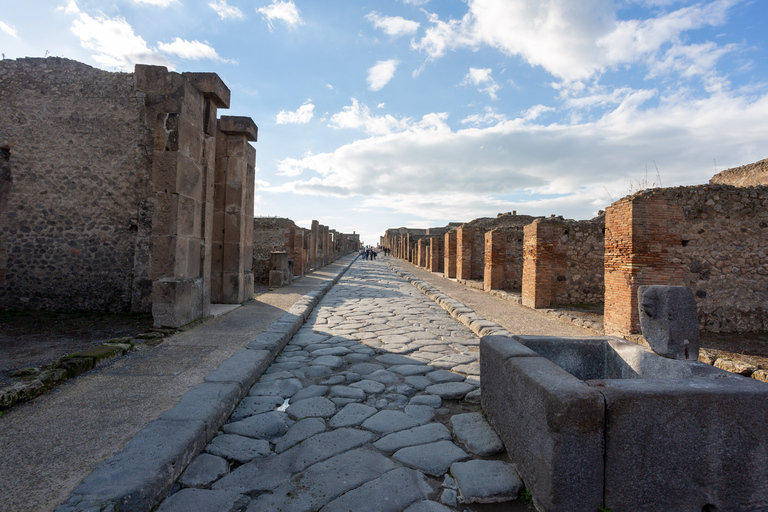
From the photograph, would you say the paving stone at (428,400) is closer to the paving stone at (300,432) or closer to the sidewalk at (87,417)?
the paving stone at (300,432)

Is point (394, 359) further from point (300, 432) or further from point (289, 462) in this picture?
point (289, 462)

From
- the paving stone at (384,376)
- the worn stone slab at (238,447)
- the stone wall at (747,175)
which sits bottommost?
the worn stone slab at (238,447)

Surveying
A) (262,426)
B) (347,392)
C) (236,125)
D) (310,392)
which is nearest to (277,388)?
(310,392)

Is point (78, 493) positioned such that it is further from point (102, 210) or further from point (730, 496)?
point (102, 210)

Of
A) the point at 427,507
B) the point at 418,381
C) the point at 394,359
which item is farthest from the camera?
the point at 394,359

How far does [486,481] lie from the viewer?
7.02 ft

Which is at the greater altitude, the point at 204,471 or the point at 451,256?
the point at 451,256

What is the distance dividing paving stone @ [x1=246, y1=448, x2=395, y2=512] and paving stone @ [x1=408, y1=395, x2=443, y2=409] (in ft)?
2.99

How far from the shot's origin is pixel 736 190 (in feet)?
20.5

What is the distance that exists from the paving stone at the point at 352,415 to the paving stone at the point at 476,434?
2.15 feet

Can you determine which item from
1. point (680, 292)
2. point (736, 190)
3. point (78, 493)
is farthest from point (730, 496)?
point (736, 190)

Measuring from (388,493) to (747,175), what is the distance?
61.4ft

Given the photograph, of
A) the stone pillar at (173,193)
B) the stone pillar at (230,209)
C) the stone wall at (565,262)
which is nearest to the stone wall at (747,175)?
the stone wall at (565,262)

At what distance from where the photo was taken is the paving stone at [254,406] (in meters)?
3.06
